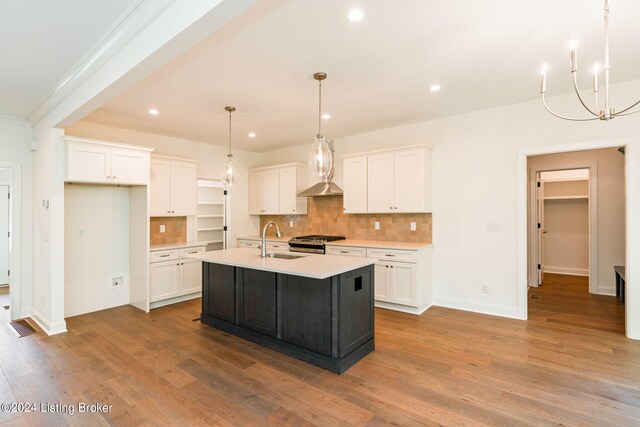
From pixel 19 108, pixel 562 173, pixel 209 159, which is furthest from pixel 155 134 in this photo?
pixel 562 173

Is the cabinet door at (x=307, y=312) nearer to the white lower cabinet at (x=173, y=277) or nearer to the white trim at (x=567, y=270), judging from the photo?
the white lower cabinet at (x=173, y=277)

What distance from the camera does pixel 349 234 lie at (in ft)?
18.5

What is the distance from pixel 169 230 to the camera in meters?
5.38

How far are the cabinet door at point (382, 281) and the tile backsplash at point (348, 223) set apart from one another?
72cm

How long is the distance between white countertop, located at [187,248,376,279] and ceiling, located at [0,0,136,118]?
2.14 metres

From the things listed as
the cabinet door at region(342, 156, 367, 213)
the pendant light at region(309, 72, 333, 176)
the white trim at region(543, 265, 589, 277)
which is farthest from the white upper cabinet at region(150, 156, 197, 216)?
the white trim at region(543, 265, 589, 277)

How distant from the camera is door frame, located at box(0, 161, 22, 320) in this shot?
4.25 metres

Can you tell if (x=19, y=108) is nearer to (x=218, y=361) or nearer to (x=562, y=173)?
(x=218, y=361)

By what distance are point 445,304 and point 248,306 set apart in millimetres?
2792

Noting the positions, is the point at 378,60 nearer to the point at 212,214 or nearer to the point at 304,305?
the point at 304,305

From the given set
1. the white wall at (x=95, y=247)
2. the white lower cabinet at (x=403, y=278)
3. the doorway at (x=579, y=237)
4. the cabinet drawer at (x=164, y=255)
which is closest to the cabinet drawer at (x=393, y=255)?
the white lower cabinet at (x=403, y=278)

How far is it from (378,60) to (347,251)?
2.74 metres

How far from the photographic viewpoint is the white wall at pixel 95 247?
14.4 feet

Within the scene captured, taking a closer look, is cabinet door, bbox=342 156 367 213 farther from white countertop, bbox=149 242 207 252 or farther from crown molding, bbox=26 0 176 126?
crown molding, bbox=26 0 176 126
